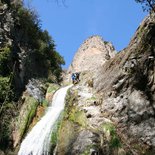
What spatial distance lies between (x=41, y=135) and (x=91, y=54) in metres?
30.1

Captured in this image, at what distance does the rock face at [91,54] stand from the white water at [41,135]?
77.4ft

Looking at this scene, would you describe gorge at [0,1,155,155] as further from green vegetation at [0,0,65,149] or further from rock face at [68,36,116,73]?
rock face at [68,36,116,73]

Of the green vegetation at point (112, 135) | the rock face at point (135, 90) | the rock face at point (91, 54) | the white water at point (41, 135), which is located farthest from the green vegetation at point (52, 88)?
the rock face at point (91, 54)

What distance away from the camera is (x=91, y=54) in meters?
52.6

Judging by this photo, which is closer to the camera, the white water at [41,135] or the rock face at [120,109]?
the rock face at [120,109]

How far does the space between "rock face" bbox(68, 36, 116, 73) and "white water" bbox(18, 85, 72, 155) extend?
23590 mm

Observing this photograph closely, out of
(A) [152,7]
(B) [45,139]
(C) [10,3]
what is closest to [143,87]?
(A) [152,7]

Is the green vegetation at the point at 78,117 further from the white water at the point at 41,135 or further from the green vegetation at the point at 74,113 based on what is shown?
the white water at the point at 41,135

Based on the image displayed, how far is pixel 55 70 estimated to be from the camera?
132 ft

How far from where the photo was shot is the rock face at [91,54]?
51450 millimetres

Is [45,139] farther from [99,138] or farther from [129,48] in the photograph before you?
[129,48]

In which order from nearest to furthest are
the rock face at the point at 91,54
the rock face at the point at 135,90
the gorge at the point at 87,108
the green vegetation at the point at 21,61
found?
the gorge at the point at 87,108, the rock face at the point at 135,90, the green vegetation at the point at 21,61, the rock face at the point at 91,54

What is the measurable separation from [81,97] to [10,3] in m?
15.4

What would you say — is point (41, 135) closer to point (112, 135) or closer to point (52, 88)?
point (112, 135)
